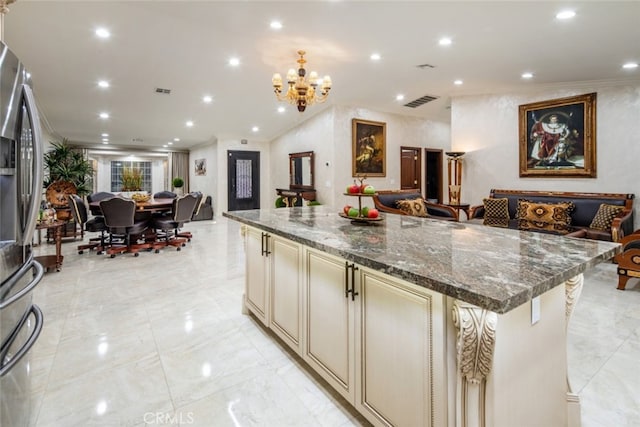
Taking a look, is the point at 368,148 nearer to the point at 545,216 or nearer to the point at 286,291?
the point at 545,216

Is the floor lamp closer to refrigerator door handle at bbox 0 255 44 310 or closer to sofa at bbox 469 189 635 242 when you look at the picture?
sofa at bbox 469 189 635 242

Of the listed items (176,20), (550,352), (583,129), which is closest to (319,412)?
(550,352)

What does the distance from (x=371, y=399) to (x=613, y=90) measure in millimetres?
6299

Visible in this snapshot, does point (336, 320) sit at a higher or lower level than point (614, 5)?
lower

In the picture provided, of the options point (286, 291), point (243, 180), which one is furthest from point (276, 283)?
point (243, 180)

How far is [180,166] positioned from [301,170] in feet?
22.4

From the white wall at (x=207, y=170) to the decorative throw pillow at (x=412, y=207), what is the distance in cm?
624

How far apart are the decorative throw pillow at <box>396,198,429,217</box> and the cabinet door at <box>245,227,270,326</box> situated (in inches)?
149

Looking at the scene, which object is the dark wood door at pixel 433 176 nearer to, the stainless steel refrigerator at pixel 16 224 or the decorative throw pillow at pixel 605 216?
the decorative throw pillow at pixel 605 216

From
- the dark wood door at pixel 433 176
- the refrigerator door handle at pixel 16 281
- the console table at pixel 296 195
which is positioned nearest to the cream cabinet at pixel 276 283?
the refrigerator door handle at pixel 16 281

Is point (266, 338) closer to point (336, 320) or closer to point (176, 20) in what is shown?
point (336, 320)

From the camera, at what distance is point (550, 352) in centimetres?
139

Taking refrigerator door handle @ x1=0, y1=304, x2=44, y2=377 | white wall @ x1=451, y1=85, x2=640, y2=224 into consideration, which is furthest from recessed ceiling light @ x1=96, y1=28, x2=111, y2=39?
white wall @ x1=451, y1=85, x2=640, y2=224

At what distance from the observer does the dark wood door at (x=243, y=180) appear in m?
10.1
